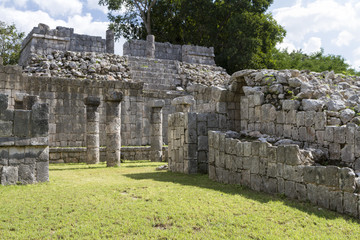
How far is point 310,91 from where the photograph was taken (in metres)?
9.05

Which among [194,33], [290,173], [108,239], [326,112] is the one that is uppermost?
[194,33]

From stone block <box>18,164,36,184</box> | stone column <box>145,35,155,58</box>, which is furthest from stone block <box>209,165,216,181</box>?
stone column <box>145,35,155,58</box>

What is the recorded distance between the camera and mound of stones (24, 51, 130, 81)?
18562 millimetres

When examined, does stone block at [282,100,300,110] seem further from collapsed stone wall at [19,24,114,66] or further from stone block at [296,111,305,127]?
collapsed stone wall at [19,24,114,66]

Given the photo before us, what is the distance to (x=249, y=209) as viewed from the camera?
5.98 metres

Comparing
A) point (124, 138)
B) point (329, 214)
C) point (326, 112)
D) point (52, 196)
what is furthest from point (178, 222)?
point (124, 138)

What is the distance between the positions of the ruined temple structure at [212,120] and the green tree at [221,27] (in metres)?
8.99

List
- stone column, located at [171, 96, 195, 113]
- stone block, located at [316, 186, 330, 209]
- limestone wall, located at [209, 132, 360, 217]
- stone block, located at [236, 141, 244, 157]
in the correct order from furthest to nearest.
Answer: stone column, located at [171, 96, 195, 113] < stone block, located at [236, 141, 244, 157] < stone block, located at [316, 186, 330, 209] < limestone wall, located at [209, 132, 360, 217]

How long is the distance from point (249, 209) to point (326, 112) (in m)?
3.66

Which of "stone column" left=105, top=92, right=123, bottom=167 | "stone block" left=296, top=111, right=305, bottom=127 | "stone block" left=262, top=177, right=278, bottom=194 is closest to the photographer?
"stone block" left=262, top=177, right=278, bottom=194

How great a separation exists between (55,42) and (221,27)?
A: 56.7 feet

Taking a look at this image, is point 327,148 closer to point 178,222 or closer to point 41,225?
point 178,222

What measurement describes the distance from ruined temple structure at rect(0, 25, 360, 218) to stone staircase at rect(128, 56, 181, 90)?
0.22 ft

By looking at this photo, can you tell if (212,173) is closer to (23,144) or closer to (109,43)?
(23,144)
